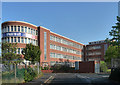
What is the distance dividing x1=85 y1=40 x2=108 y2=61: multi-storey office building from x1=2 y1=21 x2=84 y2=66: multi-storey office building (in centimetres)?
1415

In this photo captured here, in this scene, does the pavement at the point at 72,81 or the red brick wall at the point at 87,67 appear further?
the red brick wall at the point at 87,67

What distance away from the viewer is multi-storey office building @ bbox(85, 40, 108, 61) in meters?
78.8

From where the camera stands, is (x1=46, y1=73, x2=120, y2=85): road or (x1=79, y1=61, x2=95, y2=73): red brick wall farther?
(x1=79, y1=61, x2=95, y2=73): red brick wall

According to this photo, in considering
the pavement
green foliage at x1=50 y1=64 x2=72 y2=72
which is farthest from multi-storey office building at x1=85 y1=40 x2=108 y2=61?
the pavement

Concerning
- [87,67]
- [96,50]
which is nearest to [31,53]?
[87,67]

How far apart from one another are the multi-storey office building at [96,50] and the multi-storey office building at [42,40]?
14.2m

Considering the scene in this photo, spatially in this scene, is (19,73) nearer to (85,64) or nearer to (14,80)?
(14,80)

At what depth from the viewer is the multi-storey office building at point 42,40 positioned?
43375mm

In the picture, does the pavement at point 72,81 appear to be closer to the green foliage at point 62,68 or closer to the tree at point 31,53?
the tree at point 31,53

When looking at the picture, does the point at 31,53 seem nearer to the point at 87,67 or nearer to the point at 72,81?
the point at 87,67

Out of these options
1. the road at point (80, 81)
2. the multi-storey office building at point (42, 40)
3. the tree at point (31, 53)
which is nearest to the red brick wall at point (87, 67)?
the multi-storey office building at point (42, 40)

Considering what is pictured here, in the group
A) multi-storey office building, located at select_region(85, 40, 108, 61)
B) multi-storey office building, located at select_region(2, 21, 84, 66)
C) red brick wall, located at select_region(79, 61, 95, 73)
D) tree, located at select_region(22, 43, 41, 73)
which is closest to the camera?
tree, located at select_region(22, 43, 41, 73)

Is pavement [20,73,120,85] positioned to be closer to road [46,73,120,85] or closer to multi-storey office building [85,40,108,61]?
road [46,73,120,85]

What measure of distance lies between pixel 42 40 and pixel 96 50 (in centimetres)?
4117
